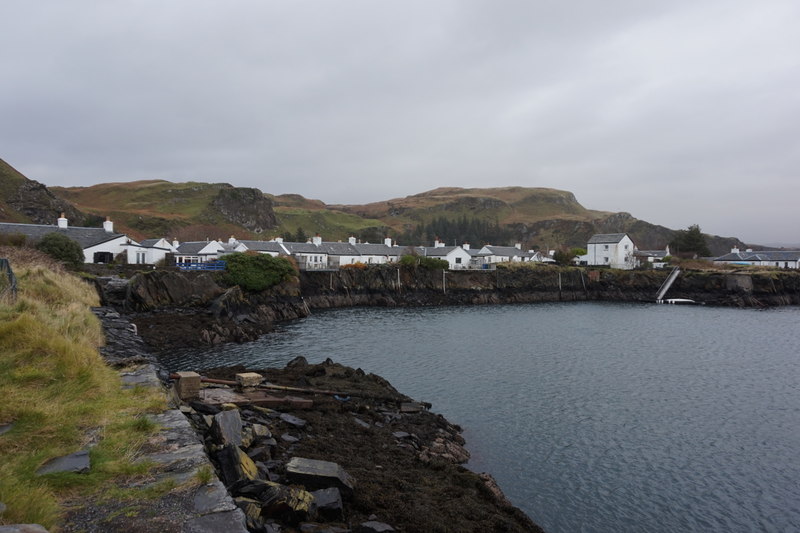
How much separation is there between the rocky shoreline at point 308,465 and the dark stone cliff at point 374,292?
23626 mm

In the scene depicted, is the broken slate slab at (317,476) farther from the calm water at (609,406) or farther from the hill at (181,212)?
the hill at (181,212)

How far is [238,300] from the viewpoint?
5556cm

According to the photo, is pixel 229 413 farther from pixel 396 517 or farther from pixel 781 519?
pixel 781 519

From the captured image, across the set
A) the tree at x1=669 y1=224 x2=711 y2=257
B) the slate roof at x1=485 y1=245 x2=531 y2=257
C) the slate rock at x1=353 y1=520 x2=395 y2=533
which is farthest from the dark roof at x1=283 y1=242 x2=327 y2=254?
the tree at x1=669 y1=224 x2=711 y2=257

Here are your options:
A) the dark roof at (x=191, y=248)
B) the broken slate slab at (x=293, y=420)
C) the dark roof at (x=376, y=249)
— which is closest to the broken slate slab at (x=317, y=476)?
the broken slate slab at (x=293, y=420)

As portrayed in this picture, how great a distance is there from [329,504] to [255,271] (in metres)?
→ 57.6

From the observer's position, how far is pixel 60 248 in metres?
49.5

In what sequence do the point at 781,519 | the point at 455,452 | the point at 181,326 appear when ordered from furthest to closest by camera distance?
the point at 181,326 < the point at 455,452 < the point at 781,519

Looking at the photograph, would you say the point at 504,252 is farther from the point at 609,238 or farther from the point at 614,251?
the point at 614,251

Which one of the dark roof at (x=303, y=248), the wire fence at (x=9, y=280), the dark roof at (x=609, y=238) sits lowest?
the wire fence at (x=9, y=280)

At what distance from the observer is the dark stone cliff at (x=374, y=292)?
45.6 meters

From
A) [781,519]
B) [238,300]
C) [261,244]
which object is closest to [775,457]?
[781,519]

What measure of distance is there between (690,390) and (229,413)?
28726 mm

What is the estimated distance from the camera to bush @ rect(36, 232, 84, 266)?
4866 centimetres
